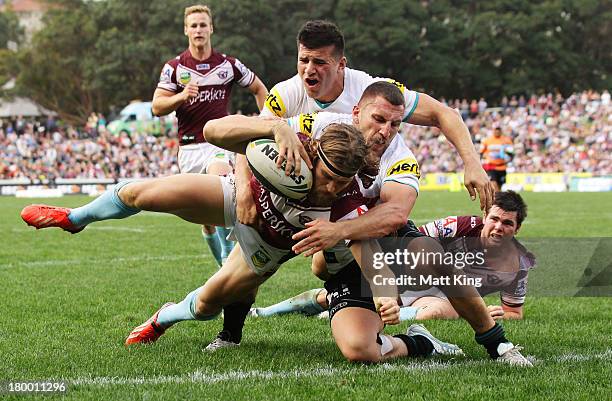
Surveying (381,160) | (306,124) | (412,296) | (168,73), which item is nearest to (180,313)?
(306,124)

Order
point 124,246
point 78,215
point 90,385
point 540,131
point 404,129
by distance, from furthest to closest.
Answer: point 404,129, point 540,131, point 124,246, point 78,215, point 90,385

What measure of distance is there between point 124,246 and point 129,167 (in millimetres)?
29675

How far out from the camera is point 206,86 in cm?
920

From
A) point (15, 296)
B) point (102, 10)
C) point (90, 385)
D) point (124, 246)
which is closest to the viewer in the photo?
point (90, 385)

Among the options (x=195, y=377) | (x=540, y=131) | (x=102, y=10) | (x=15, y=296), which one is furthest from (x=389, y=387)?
(x=102, y=10)

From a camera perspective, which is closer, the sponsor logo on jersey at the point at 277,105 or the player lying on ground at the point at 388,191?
the player lying on ground at the point at 388,191

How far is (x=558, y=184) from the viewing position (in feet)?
112

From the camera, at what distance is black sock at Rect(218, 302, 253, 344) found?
555cm

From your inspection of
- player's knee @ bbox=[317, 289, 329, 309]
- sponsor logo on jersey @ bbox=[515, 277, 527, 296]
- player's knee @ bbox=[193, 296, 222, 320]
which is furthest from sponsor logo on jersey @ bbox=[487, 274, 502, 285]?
player's knee @ bbox=[193, 296, 222, 320]

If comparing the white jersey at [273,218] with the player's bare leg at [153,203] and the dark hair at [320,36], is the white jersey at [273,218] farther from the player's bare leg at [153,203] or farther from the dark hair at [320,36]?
the dark hair at [320,36]

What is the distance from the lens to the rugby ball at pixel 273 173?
14.4 ft

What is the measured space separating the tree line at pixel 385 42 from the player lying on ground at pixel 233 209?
1952 inches

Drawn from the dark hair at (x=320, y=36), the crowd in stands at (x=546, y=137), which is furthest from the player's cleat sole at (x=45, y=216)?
the crowd in stands at (x=546, y=137)

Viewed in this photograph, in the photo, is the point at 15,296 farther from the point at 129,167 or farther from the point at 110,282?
the point at 129,167
